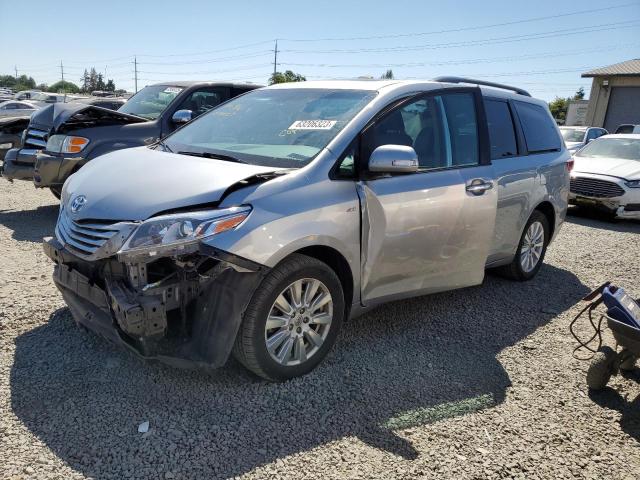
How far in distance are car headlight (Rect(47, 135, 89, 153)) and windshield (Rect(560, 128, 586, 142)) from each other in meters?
14.1

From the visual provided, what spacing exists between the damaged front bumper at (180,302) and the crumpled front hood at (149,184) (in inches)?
11.3

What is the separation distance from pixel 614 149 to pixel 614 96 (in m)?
21.3

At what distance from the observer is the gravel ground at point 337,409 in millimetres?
2508

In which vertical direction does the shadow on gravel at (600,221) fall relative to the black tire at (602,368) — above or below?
below

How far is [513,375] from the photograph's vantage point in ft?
11.6

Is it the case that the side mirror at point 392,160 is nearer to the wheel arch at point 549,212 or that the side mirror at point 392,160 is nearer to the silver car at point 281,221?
the silver car at point 281,221

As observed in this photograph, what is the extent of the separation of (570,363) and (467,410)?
3.81 feet

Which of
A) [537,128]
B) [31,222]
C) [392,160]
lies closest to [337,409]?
[392,160]

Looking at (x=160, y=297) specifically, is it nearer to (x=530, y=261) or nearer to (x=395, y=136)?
(x=395, y=136)

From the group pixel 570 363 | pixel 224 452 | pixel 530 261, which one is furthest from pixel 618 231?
pixel 224 452

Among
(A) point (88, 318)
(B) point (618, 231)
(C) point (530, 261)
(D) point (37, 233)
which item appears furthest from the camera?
(B) point (618, 231)

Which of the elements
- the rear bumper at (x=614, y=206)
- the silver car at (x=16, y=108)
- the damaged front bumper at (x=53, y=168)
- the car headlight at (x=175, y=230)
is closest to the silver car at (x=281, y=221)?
the car headlight at (x=175, y=230)

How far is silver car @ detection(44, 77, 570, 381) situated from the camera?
2744 mm

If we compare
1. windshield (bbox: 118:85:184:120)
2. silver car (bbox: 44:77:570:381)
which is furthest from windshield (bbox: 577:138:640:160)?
windshield (bbox: 118:85:184:120)
